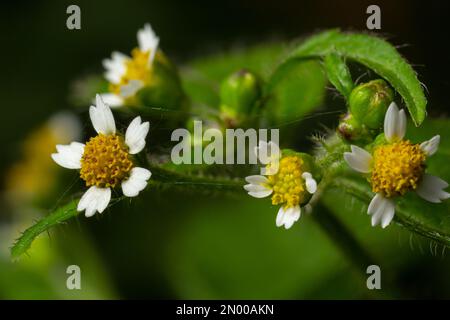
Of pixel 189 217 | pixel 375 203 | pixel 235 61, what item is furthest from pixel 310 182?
pixel 189 217

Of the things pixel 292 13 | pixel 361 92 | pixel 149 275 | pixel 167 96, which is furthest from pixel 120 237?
pixel 361 92

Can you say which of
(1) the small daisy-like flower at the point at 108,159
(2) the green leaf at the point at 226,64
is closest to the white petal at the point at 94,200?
(1) the small daisy-like flower at the point at 108,159

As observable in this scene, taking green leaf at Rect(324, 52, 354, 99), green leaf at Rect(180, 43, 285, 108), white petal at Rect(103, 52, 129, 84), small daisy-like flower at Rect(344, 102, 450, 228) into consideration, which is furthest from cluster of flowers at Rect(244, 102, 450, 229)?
green leaf at Rect(180, 43, 285, 108)

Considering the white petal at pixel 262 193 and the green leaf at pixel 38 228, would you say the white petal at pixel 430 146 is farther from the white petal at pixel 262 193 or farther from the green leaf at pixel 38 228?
the green leaf at pixel 38 228

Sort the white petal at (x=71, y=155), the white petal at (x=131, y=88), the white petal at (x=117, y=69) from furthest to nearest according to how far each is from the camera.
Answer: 1. the white petal at (x=117, y=69)
2. the white petal at (x=131, y=88)
3. the white petal at (x=71, y=155)

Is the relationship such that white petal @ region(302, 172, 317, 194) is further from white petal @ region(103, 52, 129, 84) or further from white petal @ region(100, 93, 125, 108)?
white petal @ region(103, 52, 129, 84)

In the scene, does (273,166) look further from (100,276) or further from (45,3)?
(45,3)
